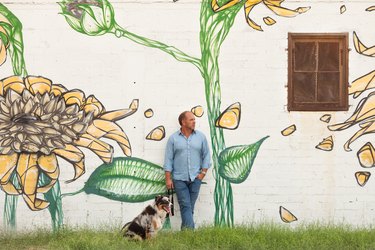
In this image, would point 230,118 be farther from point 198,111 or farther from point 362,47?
point 362,47

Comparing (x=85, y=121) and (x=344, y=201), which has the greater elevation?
(x=85, y=121)

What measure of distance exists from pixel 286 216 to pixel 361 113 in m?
1.82

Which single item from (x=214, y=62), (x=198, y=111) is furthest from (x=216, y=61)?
(x=198, y=111)

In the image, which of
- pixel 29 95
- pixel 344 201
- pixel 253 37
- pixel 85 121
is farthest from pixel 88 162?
pixel 344 201

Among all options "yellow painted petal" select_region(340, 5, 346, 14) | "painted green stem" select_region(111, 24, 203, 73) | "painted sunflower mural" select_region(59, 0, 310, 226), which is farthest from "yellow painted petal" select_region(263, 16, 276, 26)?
"painted green stem" select_region(111, 24, 203, 73)

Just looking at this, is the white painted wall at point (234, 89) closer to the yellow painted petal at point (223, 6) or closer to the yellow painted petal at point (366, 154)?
the yellow painted petal at point (366, 154)

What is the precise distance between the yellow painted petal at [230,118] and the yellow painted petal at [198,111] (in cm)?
25

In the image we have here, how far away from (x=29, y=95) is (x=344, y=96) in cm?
448

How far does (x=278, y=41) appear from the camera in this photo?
33.8 feet

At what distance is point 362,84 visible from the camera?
33.8ft

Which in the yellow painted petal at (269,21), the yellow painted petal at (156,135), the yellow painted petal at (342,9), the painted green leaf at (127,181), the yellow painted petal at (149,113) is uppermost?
the yellow painted petal at (342,9)

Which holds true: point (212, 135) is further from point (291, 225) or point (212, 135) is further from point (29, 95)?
point (29, 95)

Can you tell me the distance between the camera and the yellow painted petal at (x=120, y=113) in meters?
10.2

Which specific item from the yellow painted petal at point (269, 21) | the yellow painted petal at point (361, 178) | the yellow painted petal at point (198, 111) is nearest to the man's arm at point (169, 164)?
the yellow painted petal at point (198, 111)
